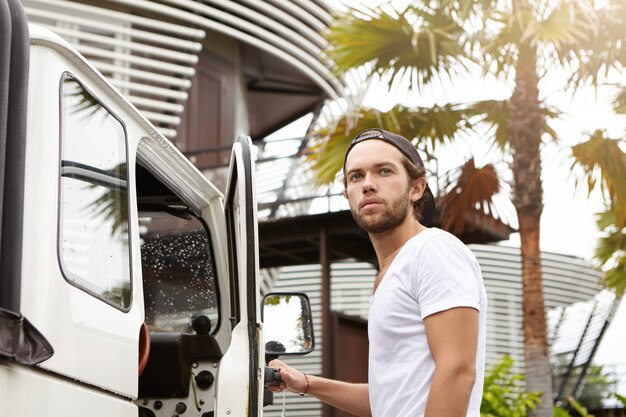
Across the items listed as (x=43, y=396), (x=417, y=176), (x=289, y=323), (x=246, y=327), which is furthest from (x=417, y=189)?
(x=43, y=396)

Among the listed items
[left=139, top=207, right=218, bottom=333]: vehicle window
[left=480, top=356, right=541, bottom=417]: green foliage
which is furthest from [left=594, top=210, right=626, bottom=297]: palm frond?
[left=139, top=207, right=218, bottom=333]: vehicle window

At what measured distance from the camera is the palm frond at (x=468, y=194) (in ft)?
31.7

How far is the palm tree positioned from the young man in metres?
5.85

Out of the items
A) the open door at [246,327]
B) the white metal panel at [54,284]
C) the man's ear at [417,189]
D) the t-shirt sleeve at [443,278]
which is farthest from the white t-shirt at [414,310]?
the white metal panel at [54,284]

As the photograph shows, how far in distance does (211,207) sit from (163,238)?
26cm

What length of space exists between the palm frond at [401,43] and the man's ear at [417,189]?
19.4 feet

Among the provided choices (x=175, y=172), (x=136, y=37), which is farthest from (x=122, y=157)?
(x=136, y=37)

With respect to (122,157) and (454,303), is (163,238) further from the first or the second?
(454,303)

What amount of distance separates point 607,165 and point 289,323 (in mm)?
6270

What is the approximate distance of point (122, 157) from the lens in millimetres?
2871

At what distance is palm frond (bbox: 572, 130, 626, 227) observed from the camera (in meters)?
9.09

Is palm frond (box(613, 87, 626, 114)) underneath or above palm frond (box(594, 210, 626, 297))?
above

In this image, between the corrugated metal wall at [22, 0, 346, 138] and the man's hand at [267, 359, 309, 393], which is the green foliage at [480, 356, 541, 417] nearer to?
the corrugated metal wall at [22, 0, 346, 138]

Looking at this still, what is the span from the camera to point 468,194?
976 centimetres
